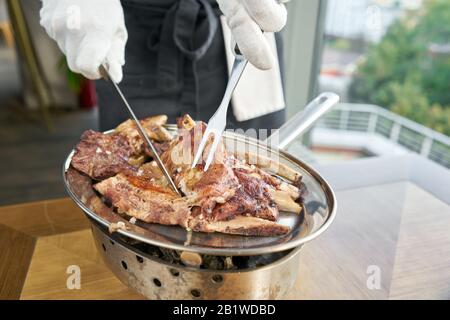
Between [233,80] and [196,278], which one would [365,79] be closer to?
[233,80]

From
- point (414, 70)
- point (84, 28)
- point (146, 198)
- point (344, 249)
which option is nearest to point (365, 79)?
point (414, 70)

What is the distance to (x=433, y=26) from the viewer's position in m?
1.95

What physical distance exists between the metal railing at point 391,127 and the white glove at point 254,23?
1357mm

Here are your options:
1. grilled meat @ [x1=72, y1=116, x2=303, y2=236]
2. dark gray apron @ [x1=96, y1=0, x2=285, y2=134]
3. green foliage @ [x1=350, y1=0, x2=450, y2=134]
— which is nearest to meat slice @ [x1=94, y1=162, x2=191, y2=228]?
grilled meat @ [x1=72, y1=116, x2=303, y2=236]

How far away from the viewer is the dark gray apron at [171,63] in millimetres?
1225

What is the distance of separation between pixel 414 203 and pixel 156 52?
2.87ft

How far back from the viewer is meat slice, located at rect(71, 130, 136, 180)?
2.67 ft

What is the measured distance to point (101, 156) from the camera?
2.72ft

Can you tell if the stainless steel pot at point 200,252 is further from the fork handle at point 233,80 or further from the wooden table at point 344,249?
the fork handle at point 233,80

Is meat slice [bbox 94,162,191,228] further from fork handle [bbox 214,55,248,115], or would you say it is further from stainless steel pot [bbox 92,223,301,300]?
fork handle [bbox 214,55,248,115]

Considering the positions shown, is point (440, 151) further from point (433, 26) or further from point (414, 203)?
point (414, 203)

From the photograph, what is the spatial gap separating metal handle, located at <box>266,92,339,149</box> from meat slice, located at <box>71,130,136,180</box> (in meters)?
0.32

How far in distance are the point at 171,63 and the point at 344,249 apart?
0.76m

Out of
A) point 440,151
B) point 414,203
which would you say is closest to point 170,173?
point 414,203
